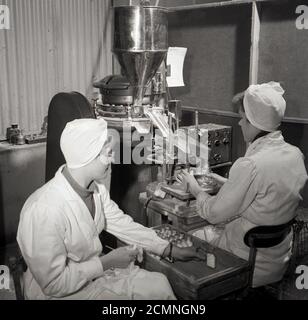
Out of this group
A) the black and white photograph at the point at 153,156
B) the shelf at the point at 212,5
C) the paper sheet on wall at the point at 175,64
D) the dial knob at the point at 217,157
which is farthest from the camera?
the paper sheet on wall at the point at 175,64

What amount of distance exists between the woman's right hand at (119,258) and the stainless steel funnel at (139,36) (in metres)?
1.59

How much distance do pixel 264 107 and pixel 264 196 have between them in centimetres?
52

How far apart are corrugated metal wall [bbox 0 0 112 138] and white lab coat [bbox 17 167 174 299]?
237 centimetres

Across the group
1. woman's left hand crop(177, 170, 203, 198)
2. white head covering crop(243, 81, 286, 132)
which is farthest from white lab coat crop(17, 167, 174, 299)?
white head covering crop(243, 81, 286, 132)

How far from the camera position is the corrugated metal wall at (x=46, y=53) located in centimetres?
421

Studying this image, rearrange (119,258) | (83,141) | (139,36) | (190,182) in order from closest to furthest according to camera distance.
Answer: (83,141)
(119,258)
(190,182)
(139,36)

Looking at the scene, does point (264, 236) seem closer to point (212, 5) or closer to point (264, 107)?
point (264, 107)

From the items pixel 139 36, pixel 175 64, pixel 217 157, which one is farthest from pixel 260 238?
pixel 175 64

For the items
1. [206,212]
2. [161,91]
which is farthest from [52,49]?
[206,212]

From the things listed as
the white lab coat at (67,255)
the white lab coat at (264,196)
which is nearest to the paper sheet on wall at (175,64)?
the white lab coat at (264,196)

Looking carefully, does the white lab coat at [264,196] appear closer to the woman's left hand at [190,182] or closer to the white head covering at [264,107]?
the white head covering at [264,107]

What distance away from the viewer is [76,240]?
6.91 feet

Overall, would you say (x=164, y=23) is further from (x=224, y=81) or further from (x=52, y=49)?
(x=52, y=49)

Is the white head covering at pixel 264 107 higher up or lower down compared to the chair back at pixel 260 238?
higher up
